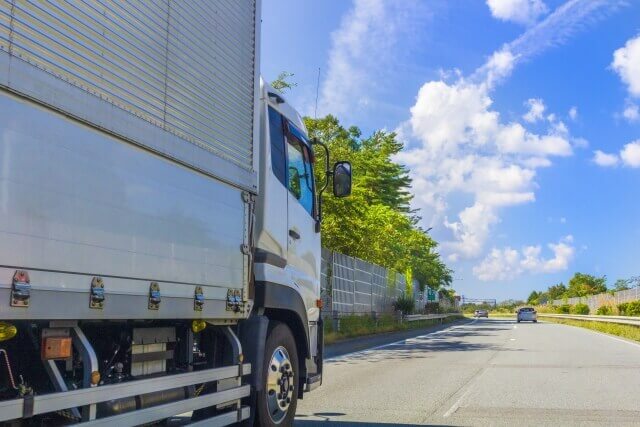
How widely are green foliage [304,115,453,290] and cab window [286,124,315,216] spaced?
8.76 m

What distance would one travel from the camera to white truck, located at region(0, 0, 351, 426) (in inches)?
123

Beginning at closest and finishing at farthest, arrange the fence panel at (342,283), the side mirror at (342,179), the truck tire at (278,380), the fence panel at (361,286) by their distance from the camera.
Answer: the truck tire at (278,380), the side mirror at (342,179), the fence panel at (342,283), the fence panel at (361,286)

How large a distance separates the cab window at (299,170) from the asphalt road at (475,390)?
8.31 ft

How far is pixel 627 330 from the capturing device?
28891 millimetres

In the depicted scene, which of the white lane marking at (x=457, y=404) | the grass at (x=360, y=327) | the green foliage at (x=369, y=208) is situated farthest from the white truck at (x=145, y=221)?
the grass at (x=360, y=327)

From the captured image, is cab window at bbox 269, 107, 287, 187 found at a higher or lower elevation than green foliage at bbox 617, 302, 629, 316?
higher

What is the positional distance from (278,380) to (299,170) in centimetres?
229

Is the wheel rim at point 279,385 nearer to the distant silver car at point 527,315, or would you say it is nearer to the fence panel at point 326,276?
the fence panel at point 326,276

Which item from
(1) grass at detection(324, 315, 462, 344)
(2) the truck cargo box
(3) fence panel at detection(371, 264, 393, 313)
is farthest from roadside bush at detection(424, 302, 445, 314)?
(2) the truck cargo box

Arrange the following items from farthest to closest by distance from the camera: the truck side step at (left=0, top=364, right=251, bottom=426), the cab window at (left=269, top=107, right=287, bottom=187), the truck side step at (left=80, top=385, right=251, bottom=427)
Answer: the cab window at (left=269, top=107, right=287, bottom=187) < the truck side step at (left=80, top=385, right=251, bottom=427) < the truck side step at (left=0, top=364, right=251, bottom=426)

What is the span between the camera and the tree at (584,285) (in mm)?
103750

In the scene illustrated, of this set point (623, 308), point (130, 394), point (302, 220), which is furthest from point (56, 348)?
point (623, 308)

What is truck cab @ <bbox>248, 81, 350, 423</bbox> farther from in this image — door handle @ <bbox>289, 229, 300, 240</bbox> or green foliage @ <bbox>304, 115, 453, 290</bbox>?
green foliage @ <bbox>304, 115, 453, 290</bbox>

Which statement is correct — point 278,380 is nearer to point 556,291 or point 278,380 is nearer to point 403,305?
point 403,305
